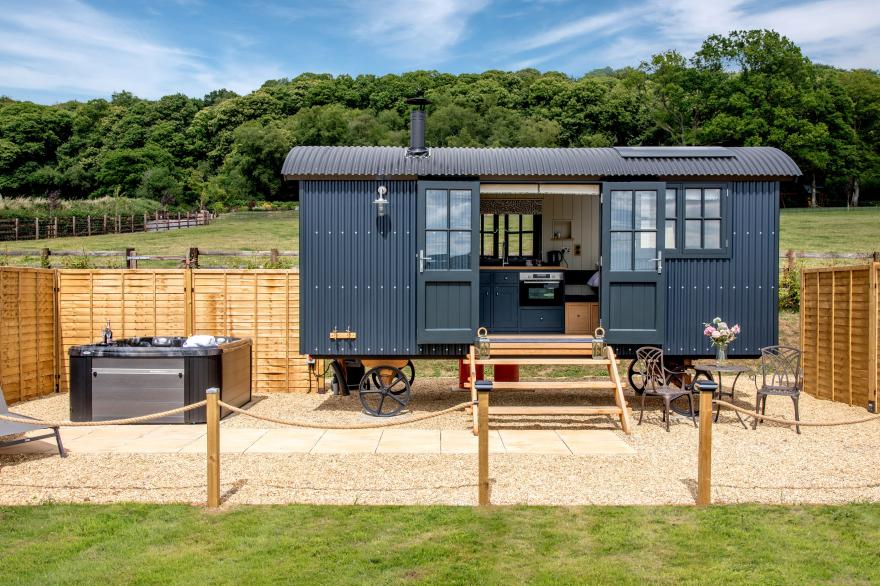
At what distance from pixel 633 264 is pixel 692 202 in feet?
3.89

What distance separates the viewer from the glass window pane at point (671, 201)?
982cm

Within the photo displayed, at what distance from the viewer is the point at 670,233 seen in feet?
32.3

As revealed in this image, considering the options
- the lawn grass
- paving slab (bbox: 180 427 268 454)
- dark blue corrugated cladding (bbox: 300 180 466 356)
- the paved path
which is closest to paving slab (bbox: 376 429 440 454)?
the paved path

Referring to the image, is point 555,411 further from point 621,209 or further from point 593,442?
point 621,209

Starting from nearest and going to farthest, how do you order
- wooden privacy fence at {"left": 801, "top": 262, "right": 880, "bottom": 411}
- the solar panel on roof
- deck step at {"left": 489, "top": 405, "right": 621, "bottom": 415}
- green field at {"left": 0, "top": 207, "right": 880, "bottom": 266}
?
deck step at {"left": 489, "top": 405, "right": 621, "bottom": 415}
the solar panel on roof
wooden privacy fence at {"left": 801, "top": 262, "right": 880, "bottom": 411}
green field at {"left": 0, "top": 207, "right": 880, "bottom": 266}

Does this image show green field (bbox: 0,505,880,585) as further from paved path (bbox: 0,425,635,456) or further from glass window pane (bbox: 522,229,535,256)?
glass window pane (bbox: 522,229,535,256)

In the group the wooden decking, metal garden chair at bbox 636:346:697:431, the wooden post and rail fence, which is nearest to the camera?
metal garden chair at bbox 636:346:697:431

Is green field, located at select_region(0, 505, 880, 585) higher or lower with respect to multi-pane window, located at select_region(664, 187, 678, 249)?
lower

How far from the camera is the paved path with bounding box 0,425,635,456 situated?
26.0ft

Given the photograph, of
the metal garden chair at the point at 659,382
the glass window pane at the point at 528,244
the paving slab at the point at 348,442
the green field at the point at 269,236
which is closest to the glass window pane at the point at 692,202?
the metal garden chair at the point at 659,382

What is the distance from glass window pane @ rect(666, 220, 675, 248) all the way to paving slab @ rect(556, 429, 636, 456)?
268cm

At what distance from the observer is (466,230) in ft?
31.7

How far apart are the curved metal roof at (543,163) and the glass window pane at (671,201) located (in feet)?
0.77

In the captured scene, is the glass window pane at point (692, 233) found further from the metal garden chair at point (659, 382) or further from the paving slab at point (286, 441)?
the paving slab at point (286, 441)
